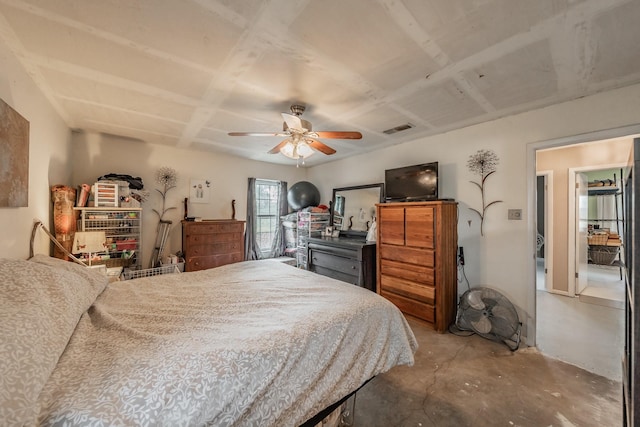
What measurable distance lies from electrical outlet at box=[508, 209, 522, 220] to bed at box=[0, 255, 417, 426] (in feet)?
6.31

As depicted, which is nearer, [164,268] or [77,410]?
[77,410]

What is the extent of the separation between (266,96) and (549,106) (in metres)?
2.76

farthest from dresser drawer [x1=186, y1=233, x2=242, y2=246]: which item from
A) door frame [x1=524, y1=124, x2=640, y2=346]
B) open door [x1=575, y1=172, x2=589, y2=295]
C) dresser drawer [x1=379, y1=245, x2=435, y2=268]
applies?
open door [x1=575, y1=172, x2=589, y2=295]

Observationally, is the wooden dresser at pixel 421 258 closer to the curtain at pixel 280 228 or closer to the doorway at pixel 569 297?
the doorway at pixel 569 297

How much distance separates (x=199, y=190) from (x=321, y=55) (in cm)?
332

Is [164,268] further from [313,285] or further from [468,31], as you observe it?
[468,31]

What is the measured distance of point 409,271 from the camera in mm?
3014

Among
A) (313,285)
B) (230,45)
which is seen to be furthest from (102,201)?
(313,285)

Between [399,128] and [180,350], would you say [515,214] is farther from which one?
[180,350]

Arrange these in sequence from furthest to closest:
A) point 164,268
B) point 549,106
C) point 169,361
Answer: point 164,268 < point 549,106 < point 169,361

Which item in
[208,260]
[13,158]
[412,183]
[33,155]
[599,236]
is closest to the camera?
[13,158]

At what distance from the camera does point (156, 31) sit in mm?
1441

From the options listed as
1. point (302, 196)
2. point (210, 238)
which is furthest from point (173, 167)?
point (302, 196)

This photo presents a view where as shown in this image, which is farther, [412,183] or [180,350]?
[412,183]
